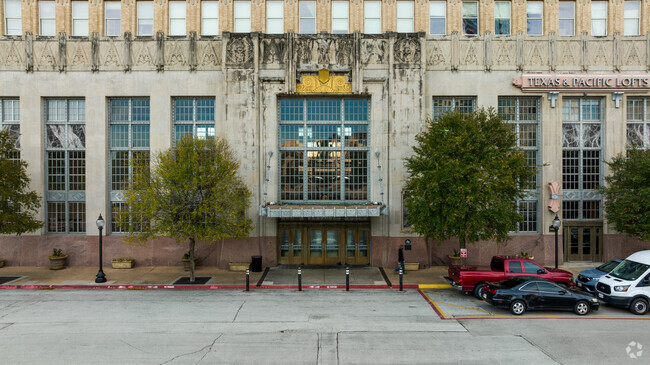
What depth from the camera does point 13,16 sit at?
2536 cm

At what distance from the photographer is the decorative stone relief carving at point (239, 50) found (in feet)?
78.8

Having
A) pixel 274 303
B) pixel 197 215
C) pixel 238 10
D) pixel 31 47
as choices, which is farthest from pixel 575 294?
pixel 31 47

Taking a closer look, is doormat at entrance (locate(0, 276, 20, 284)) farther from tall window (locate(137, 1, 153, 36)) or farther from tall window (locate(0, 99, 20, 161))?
tall window (locate(137, 1, 153, 36))

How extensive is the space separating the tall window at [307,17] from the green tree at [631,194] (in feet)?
61.5

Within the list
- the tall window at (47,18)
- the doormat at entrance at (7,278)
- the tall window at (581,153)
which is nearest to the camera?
the doormat at entrance at (7,278)

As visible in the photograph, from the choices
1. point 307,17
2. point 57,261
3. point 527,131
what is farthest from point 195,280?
point 527,131

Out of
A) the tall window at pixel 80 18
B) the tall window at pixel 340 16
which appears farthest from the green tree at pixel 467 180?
the tall window at pixel 80 18

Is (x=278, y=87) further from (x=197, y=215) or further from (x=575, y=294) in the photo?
(x=575, y=294)

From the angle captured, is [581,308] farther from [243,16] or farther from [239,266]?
[243,16]

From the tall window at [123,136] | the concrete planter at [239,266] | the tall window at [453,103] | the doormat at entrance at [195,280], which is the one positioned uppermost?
the tall window at [453,103]

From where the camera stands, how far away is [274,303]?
1711 cm

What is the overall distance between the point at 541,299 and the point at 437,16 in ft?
58.1

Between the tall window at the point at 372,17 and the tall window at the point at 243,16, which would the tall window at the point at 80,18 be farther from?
the tall window at the point at 372,17

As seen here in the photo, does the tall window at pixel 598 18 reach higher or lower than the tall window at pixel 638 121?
higher
